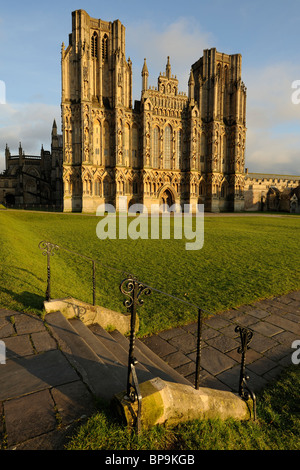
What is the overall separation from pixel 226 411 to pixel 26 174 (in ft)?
211

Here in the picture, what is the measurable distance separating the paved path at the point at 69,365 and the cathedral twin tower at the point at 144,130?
1436 inches

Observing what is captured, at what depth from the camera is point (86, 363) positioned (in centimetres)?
333

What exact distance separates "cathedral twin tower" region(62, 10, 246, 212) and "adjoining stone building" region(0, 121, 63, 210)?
19.7 m

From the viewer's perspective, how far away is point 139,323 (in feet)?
18.3

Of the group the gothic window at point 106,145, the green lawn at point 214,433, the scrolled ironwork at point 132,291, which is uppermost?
the gothic window at point 106,145

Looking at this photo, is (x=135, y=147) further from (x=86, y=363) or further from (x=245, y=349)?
(x=245, y=349)

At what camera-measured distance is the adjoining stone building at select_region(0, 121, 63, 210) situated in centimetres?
5669

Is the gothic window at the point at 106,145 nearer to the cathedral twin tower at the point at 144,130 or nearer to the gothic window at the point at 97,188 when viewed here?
the cathedral twin tower at the point at 144,130

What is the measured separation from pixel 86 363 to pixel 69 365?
0.24 m

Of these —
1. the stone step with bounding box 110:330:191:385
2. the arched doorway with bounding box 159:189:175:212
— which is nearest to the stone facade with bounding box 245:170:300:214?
the arched doorway with bounding box 159:189:175:212

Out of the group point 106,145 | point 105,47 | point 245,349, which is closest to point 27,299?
point 245,349

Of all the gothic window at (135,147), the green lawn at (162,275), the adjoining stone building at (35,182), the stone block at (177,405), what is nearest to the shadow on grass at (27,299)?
the green lawn at (162,275)

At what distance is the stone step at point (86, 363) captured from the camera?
2.88m

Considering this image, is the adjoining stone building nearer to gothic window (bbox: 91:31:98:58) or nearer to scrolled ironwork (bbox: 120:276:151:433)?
gothic window (bbox: 91:31:98:58)
